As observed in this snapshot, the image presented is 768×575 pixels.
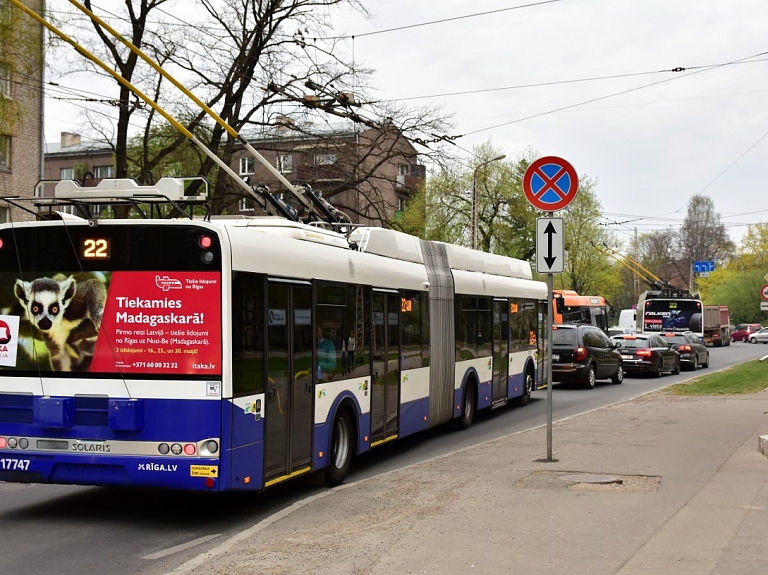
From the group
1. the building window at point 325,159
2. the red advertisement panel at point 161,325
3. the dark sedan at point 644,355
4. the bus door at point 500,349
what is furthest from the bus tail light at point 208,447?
the dark sedan at point 644,355

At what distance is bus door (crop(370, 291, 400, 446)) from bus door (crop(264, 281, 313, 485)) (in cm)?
215

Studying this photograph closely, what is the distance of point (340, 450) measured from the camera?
438 inches

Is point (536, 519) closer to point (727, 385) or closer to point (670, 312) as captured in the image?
point (727, 385)

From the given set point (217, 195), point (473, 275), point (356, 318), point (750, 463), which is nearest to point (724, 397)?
point (473, 275)

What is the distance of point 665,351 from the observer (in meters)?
32.8

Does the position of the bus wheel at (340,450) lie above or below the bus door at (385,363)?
below

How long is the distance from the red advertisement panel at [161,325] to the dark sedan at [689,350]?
30.2 meters

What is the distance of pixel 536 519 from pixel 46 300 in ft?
14.9

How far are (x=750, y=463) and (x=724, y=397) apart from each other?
10.4 m

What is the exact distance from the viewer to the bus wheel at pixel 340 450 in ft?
35.3

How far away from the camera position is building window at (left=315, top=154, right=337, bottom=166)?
29.8 meters

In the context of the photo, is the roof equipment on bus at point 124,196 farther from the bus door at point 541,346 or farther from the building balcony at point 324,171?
the building balcony at point 324,171

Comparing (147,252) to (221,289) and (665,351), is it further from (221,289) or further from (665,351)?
(665,351)

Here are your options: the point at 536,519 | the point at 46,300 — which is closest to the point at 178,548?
the point at 46,300
